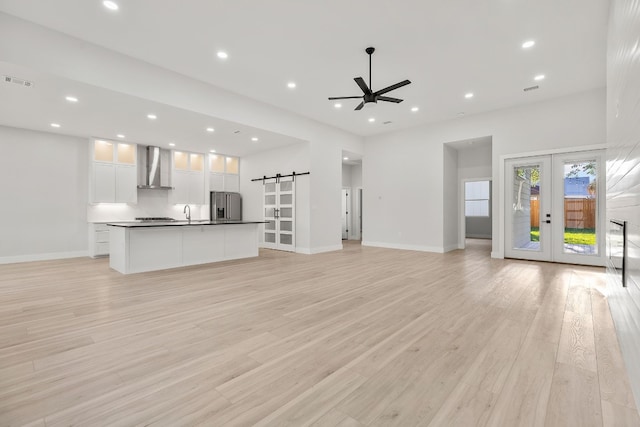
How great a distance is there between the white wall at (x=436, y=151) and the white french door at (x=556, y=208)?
26 cm

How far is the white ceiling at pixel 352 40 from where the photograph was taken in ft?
11.9

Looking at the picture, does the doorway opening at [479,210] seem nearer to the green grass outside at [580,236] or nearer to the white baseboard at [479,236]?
the white baseboard at [479,236]

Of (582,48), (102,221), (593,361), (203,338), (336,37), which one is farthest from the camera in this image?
(102,221)

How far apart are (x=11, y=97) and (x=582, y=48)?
926cm

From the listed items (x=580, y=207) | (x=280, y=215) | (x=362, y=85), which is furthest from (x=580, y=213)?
(x=280, y=215)

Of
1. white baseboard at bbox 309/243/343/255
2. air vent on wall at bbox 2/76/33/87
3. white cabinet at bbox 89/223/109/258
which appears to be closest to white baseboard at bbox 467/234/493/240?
white baseboard at bbox 309/243/343/255

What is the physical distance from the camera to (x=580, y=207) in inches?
235

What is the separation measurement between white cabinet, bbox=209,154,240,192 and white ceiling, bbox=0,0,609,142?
4053 millimetres

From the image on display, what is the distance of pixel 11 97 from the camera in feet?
15.7

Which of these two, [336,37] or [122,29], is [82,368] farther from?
[336,37]

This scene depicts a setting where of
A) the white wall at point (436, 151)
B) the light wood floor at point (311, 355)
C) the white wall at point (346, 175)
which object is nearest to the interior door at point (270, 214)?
the white wall at point (436, 151)

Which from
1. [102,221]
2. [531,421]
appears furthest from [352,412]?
[102,221]

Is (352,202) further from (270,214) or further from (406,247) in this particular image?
(270,214)

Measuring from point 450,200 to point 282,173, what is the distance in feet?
16.2
